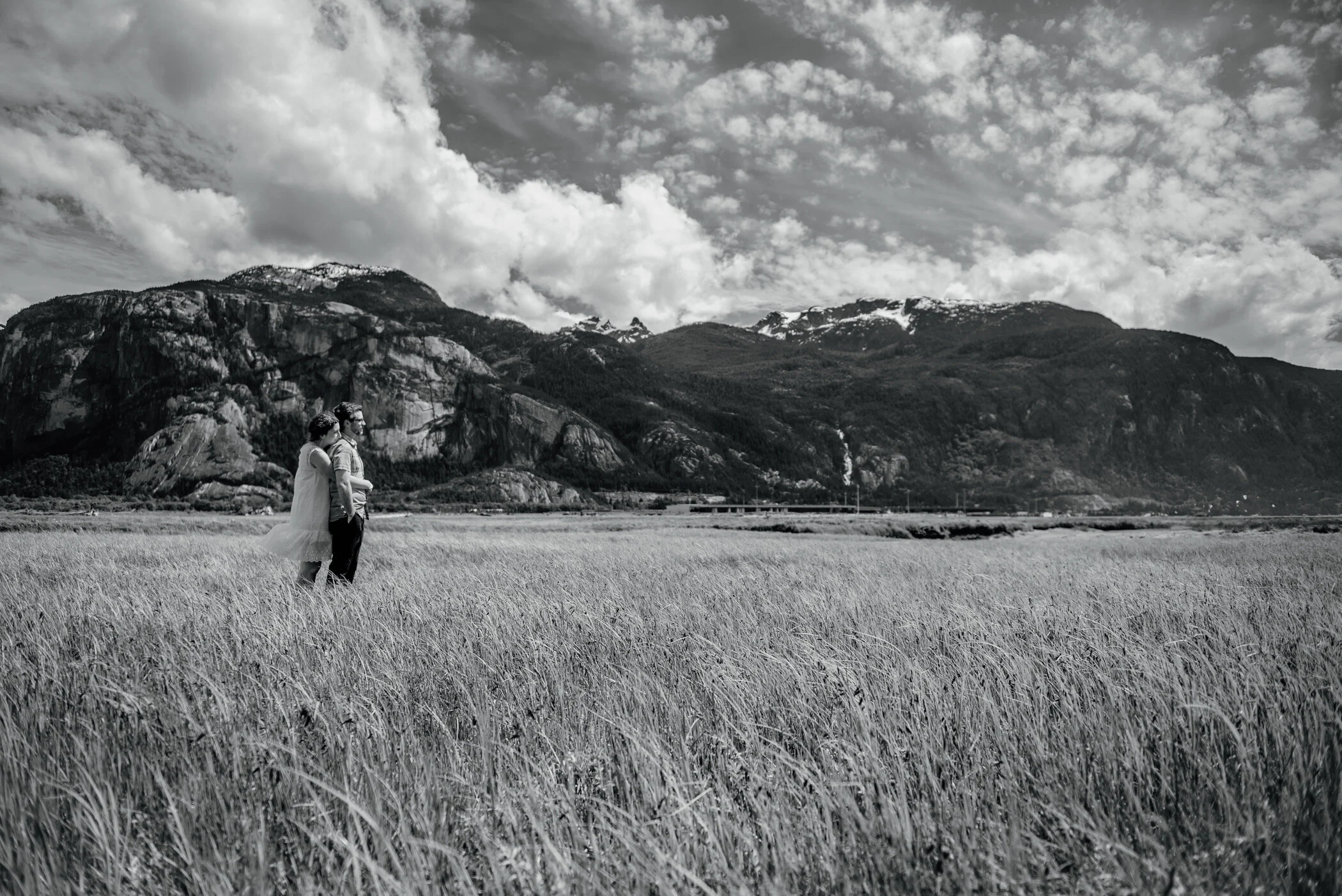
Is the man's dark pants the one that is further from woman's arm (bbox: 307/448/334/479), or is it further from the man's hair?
the man's hair

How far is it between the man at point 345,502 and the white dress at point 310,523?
8 centimetres

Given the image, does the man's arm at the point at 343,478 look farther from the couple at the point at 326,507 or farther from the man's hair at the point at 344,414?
the man's hair at the point at 344,414

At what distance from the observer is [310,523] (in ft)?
28.5

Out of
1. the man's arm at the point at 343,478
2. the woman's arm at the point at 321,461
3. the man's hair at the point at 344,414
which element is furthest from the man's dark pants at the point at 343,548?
the man's hair at the point at 344,414

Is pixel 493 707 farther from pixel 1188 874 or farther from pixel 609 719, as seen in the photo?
pixel 1188 874

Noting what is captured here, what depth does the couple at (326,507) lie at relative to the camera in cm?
847

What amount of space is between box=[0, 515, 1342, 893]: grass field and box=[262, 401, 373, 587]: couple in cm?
200

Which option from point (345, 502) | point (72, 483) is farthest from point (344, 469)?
point (72, 483)

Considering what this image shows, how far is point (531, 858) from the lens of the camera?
6.48ft

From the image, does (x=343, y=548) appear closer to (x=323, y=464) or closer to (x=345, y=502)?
(x=345, y=502)

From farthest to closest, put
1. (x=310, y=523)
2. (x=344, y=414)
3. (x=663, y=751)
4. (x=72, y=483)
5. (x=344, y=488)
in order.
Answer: (x=72, y=483) → (x=344, y=414) → (x=310, y=523) → (x=344, y=488) → (x=663, y=751)

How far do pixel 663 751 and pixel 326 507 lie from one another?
24.0 ft

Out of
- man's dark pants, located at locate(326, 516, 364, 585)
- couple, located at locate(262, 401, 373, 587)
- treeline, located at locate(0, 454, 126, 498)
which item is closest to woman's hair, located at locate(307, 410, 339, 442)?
couple, located at locate(262, 401, 373, 587)

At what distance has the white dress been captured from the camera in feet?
28.3
